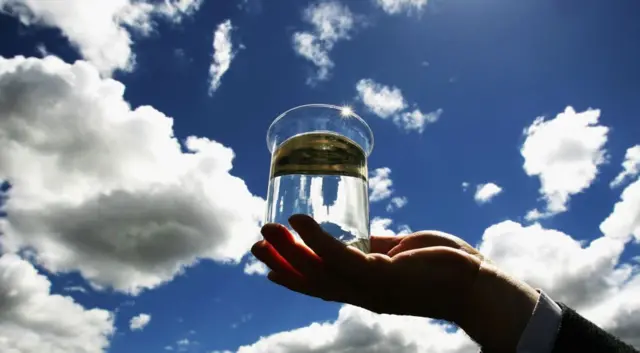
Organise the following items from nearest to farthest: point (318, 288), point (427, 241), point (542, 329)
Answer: point (542, 329)
point (318, 288)
point (427, 241)

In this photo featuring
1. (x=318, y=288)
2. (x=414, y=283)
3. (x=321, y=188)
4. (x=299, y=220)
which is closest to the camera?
(x=299, y=220)

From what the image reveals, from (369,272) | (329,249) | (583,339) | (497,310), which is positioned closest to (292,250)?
(329,249)

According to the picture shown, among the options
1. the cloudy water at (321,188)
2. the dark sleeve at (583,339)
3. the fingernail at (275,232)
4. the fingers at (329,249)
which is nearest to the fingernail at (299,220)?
the fingers at (329,249)

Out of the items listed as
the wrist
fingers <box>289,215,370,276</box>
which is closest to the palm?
fingers <box>289,215,370,276</box>

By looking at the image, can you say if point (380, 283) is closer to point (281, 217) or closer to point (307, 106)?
point (281, 217)

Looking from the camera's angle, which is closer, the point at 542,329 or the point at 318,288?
the point at 542,329

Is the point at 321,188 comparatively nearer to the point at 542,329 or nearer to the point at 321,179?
the point at 321,179

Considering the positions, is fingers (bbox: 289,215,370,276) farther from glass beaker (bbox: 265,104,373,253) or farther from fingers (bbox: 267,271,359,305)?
glass beaker (bbox: 265,104,373,253)
